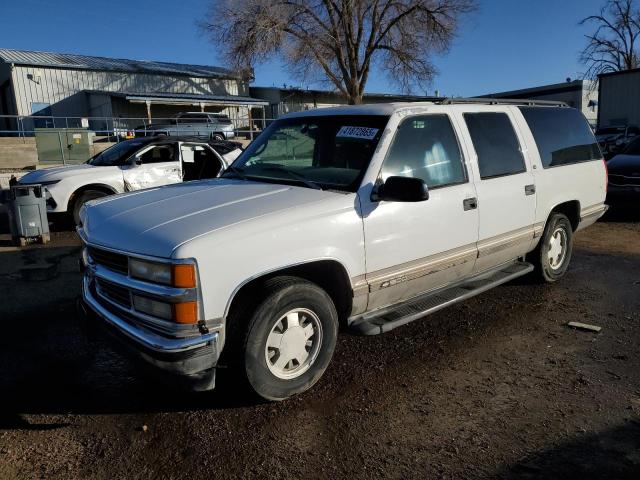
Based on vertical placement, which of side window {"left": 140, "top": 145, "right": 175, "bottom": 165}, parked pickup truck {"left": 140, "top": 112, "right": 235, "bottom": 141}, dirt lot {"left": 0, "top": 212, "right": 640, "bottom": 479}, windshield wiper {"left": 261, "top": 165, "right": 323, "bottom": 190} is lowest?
dirt lot {"left": 0, "top": 212, "right": 640, "bottom": 479}

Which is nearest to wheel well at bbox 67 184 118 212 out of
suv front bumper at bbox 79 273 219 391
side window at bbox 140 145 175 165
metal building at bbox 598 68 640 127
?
side window at bbox 140 145 175 165

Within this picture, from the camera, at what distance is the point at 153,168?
9.70m

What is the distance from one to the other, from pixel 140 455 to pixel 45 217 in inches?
269

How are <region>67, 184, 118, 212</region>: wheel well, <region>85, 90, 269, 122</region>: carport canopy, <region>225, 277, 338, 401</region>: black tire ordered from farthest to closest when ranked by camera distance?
<region>85, 90, 269, 122</region>: carport canopy, <region>67, 184, 118, 212</region>: wheel well, <region>225, 277, 338, 401</region>: black tire

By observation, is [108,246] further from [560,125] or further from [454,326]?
[560,125]

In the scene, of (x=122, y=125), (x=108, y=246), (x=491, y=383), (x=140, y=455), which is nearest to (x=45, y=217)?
(x=108, y=246)

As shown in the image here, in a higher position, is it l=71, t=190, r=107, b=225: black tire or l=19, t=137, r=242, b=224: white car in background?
l=19, t=137, r=242, b=224: white car in background

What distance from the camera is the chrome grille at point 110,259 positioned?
10.1 ft

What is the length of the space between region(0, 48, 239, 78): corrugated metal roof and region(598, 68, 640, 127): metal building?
21.7 m

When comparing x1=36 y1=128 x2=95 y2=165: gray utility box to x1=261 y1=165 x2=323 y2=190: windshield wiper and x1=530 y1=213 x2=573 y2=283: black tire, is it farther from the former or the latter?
x1=530 y1=213 x2=573 y2=283: black tire

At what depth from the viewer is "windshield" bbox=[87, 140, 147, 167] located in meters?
9.56

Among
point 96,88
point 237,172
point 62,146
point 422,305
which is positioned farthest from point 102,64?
point 422,305

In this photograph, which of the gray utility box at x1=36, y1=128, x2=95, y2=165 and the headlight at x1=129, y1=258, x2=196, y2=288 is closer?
the headlight at x1=129, y1=258, x2=196, y2=288

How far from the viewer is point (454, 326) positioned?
4609 mm
